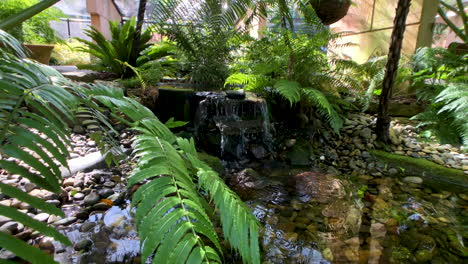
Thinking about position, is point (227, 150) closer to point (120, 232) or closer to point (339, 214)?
point (339, 214)

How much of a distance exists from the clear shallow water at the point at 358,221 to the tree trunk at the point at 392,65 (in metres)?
0.80

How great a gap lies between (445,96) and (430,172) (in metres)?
0.84

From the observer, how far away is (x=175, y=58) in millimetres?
4578

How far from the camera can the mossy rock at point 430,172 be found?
2.49 m

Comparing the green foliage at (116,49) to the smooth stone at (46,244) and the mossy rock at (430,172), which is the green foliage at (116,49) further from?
the mossy rock at (430,172)

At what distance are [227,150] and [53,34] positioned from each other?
19.1 ft

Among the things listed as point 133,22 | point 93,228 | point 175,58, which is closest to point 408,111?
point 175,58

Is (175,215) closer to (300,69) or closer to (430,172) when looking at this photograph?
(430,172)

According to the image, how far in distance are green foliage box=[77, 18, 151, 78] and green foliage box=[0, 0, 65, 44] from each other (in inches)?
44.4

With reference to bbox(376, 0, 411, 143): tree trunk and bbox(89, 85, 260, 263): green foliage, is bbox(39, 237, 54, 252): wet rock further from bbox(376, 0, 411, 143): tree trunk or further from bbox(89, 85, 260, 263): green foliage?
bbox(376, 0, 411, 143): tree trunk

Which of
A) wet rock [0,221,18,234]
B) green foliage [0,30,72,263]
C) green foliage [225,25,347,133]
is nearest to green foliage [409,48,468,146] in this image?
green foliage [225,25,347,133]

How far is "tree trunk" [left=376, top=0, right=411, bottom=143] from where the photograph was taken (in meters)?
2.75

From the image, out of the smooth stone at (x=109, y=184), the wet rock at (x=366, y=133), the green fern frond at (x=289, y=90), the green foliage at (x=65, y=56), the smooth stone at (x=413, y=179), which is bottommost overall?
the smooth stone at (x=413, y=179)

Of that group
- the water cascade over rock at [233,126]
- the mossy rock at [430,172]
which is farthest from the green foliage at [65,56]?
the mossy rock at [430,172]
